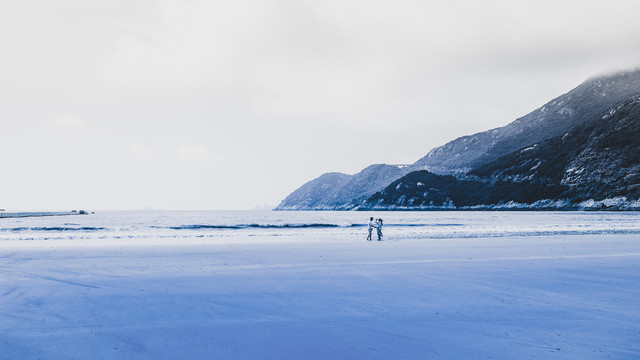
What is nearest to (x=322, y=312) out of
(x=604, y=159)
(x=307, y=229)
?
(x=307, y=229)

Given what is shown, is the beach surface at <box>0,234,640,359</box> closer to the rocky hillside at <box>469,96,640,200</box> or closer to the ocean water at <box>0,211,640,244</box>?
the ocean water at <box>0,211,640,244</box>

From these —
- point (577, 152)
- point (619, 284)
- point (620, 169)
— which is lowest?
point (619, 284)

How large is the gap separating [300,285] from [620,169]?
18556 centimetres

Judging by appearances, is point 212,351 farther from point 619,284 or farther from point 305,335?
point 619,284

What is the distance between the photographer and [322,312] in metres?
8.02

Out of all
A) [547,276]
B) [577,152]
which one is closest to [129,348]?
[547,276]

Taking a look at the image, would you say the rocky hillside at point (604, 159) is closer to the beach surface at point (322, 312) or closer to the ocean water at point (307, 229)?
the ocean water at point (307, 229)

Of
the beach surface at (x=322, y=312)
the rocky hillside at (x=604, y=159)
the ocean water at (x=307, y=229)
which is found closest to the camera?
the beach surface at (x=322, y=312)

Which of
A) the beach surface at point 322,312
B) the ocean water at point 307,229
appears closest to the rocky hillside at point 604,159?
the ocean water at point 307,229

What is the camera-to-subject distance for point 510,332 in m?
6.47

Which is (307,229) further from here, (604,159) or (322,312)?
(604,159)

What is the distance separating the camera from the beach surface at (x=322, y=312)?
5746mm

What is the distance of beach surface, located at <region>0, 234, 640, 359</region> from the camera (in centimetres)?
575

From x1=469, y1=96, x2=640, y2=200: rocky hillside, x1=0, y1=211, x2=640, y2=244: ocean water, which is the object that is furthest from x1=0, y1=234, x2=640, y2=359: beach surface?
x1=469, y1=96, x2=640, y2=200: rocky hillside
